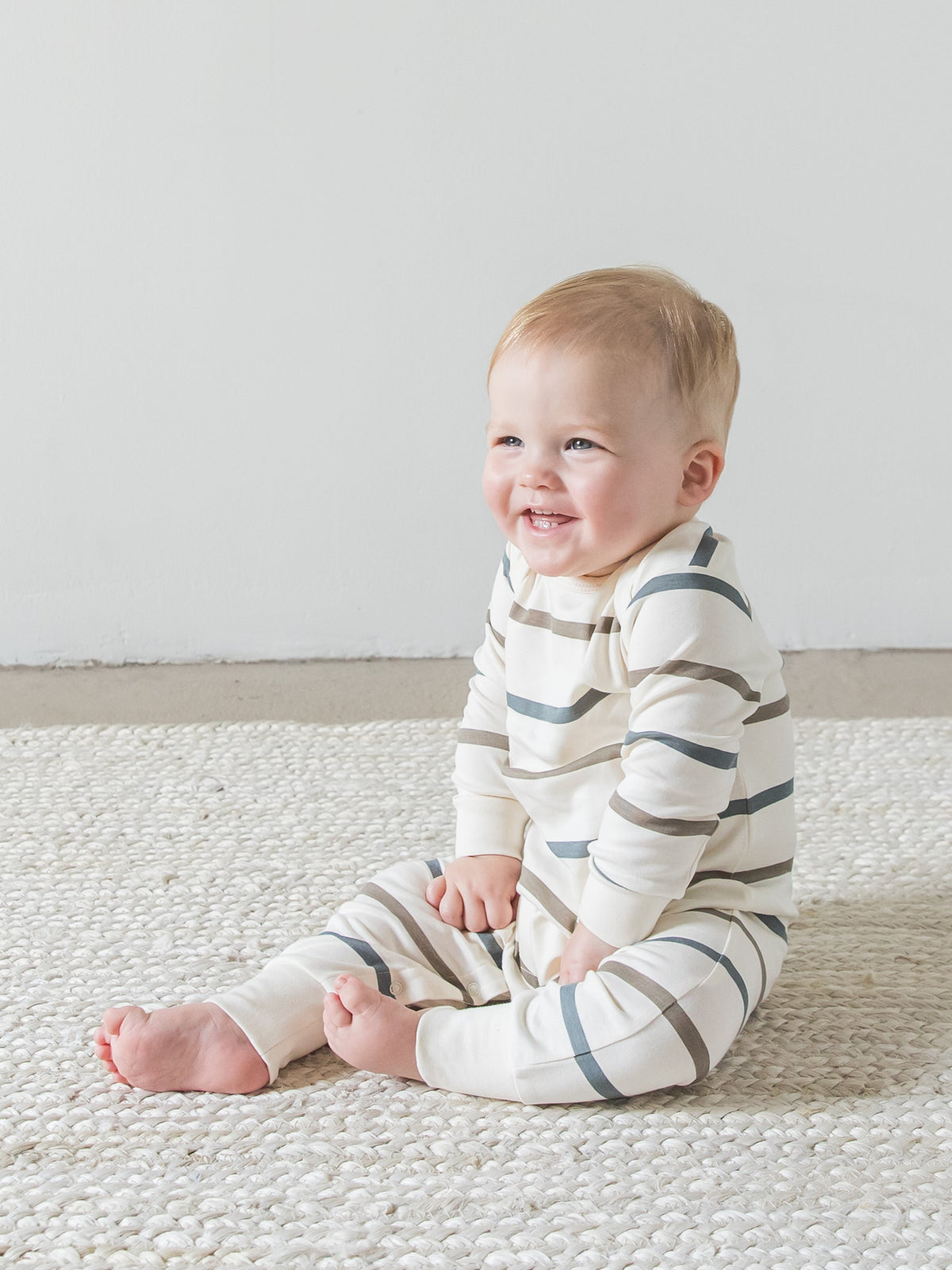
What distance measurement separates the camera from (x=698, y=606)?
2.47 ft

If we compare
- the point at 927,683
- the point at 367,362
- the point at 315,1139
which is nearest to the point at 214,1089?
the point at 315,1139

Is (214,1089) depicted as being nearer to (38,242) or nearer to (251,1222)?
(251,1222)

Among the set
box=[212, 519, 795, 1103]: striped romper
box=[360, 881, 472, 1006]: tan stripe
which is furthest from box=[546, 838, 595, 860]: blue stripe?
box=[360, 881, 472, 1006]: tan stripe

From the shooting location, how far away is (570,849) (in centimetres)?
82

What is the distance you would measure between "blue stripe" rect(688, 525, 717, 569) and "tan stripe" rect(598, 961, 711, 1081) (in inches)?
9.5

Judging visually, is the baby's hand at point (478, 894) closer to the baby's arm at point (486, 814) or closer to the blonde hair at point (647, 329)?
the baby's arm at point (486, 814)

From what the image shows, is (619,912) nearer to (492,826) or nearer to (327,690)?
(492,826)

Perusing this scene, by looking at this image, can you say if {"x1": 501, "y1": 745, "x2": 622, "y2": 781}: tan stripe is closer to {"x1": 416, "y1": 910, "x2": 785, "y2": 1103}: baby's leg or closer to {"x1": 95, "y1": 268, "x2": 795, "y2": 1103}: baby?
{"x1": 95, "y1": 268, "x2": 795, "y2": 1103}: baby

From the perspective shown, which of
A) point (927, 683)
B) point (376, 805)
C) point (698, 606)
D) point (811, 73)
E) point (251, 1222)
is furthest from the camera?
point (927, 683)

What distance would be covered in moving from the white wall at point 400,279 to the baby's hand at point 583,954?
886 mm

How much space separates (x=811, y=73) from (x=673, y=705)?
3.30 feet

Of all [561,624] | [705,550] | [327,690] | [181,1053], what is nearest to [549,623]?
[561,624]

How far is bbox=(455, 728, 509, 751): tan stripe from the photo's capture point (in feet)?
2.96

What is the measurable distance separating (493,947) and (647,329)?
414 mm
